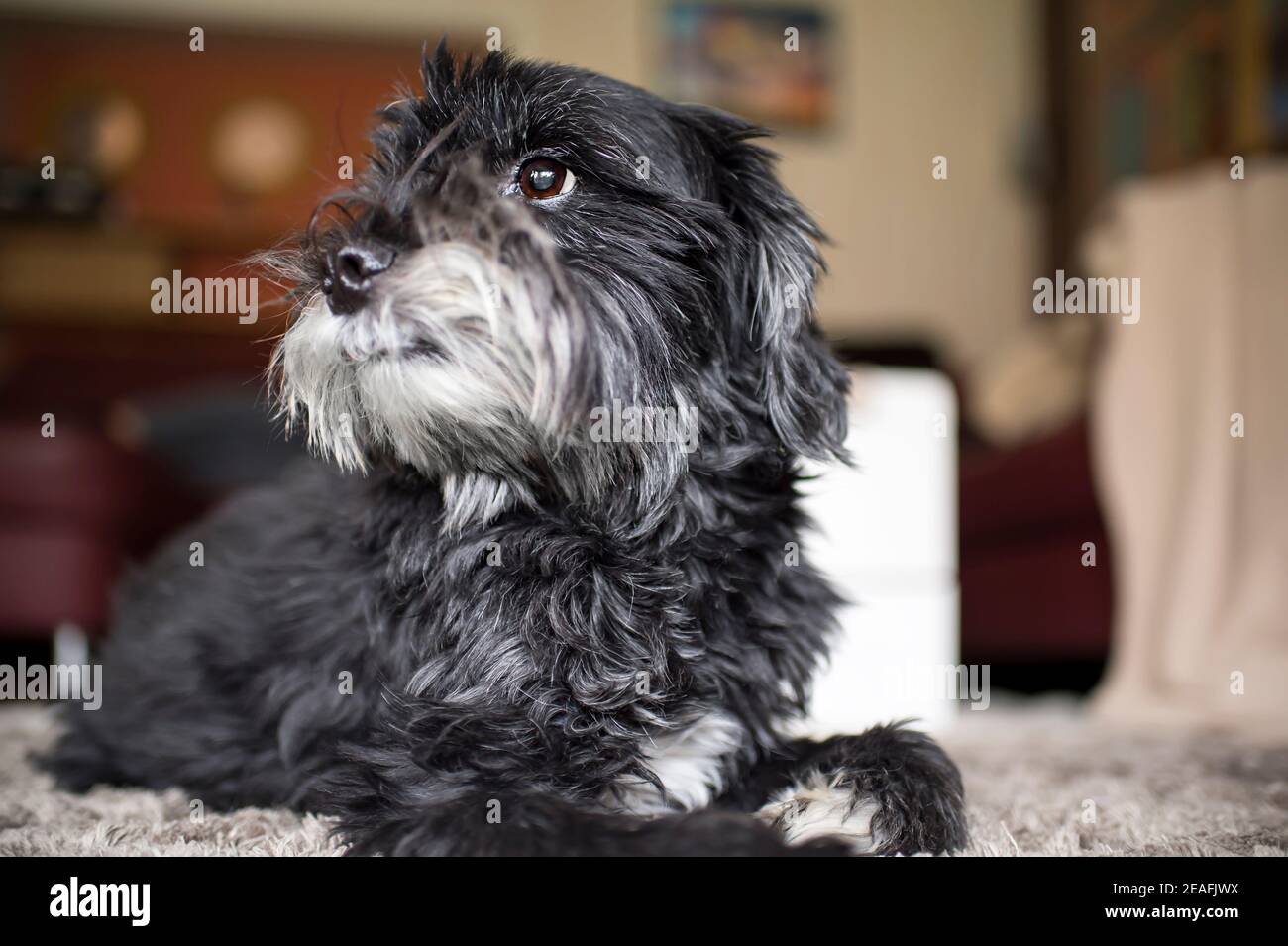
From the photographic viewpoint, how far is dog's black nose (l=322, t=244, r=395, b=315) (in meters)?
1.47

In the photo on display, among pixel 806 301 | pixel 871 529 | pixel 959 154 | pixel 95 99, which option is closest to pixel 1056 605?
pixel 871 529

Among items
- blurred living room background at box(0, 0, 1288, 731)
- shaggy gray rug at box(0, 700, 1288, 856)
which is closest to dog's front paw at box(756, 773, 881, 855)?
shaggy gray rug at box(0, 700, 1288, 856)

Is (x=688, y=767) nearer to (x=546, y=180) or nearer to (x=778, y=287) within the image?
(x=778, y=287)

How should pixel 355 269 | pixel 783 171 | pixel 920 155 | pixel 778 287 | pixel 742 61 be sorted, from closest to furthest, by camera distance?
pixel 355 269 < pixel 778 287 < pixel 783 171 < pixel 742 61 < pixel 920 155

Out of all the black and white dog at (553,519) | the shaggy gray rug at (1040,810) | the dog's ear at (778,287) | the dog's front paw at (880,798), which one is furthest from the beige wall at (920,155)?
the dog's front paw at (880,798)

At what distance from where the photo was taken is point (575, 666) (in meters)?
1.55

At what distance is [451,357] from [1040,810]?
125cm

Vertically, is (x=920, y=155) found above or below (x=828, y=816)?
above

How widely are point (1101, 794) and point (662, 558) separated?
1.02 meters

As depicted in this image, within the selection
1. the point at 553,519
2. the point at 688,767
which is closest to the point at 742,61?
the point at 553,519

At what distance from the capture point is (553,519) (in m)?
1.67

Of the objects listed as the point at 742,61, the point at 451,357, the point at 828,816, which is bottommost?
the point at 828,816

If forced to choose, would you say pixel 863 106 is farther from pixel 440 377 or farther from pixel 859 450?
pixel 440 377

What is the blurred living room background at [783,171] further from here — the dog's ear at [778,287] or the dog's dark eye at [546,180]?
the dog's dark eye at [546,180]
